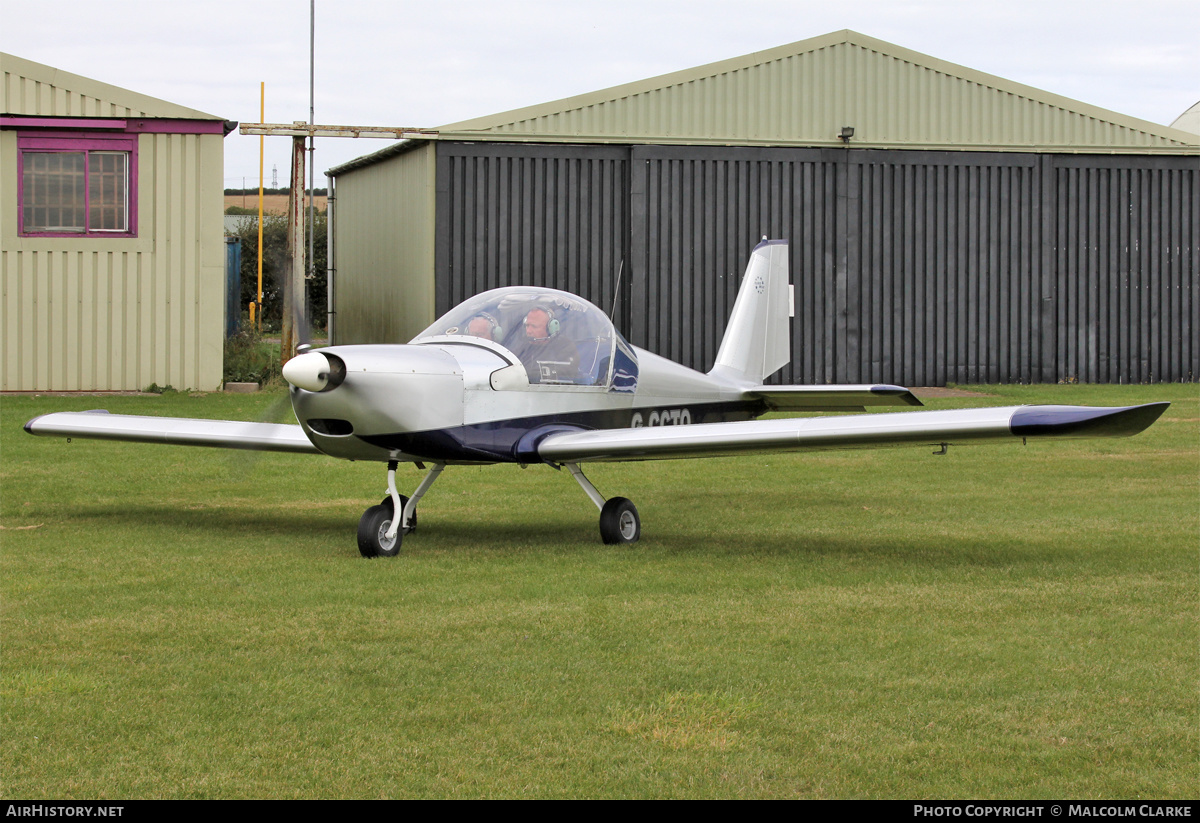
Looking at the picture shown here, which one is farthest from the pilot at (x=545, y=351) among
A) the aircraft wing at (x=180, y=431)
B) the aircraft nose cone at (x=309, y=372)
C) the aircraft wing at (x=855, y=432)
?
the aircraft wing at (x=180, y=431)

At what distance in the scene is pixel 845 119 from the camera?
24.5 metres

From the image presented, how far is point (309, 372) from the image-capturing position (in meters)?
7.79

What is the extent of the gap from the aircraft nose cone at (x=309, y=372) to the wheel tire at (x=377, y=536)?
98cm

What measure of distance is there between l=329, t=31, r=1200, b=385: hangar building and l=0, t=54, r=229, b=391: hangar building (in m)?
4.24

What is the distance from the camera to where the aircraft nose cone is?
7777 millimetres

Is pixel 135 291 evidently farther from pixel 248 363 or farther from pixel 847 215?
pixel 847 215

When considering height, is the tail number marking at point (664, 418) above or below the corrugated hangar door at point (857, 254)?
below

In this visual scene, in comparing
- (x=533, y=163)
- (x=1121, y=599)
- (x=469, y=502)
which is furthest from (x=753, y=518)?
(x=533, y=163)

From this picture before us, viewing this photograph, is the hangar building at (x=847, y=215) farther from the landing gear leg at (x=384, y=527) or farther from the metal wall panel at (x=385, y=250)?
the landing gear leg at (x=384, y=527)

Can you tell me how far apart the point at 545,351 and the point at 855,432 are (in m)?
2.48

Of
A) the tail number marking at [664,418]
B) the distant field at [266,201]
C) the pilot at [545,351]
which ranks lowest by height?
the tail number marking at [664,418]

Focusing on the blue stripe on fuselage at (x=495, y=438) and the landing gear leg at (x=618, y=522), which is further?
the landing gear leg at (x=618, y=522)

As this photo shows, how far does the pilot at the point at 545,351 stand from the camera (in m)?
9.19
